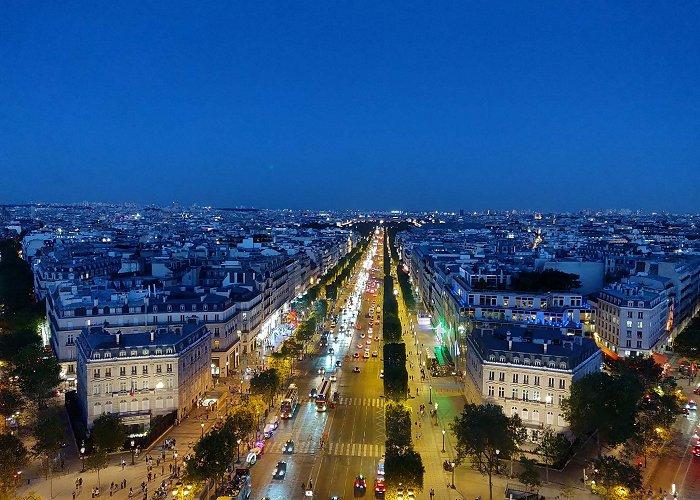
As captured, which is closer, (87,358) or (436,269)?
(87,358)

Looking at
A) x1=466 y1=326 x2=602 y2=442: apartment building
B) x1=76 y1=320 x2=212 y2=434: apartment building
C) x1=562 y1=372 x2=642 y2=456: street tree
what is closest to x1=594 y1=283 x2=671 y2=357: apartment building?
x1=466 y1=326 x2=602 y2=442: apartment building

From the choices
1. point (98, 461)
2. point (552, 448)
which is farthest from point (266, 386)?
point (552, 448)

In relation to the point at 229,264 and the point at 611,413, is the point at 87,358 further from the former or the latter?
the point at 229,264

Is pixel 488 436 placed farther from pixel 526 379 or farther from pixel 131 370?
pixel 131 370

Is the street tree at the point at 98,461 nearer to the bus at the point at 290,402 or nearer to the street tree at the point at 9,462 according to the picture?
the street tree at the point at 9,462

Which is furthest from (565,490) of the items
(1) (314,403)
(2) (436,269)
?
(2) (436,269)

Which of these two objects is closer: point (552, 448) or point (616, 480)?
point (616, 480)
